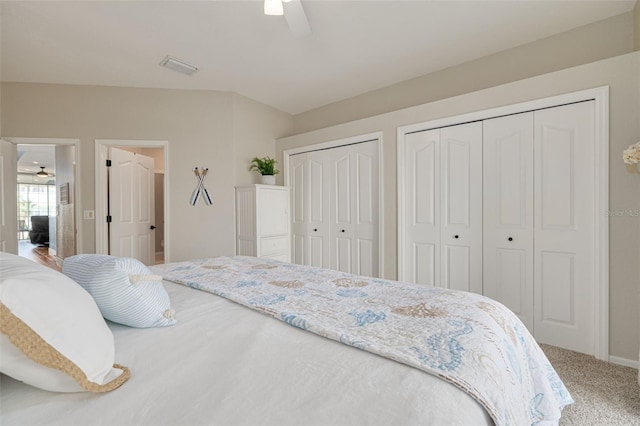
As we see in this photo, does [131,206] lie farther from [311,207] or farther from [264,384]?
[264,384]

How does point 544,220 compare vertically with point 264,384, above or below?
above

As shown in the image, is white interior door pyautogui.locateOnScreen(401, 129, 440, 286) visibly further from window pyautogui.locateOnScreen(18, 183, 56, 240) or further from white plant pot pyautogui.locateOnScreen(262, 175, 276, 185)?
window pyautogui.locateOnScreen(18, 183, 56, 240)

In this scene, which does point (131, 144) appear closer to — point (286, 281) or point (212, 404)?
point (286, 281)

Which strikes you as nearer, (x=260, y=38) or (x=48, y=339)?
(x=48, y=339)

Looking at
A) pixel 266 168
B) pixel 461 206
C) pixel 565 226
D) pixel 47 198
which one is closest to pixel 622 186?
pixel 565 226

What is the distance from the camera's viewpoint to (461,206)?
288 centimetres

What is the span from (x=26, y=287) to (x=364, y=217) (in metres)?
3.17

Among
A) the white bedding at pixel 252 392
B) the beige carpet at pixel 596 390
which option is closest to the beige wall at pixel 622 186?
the beige carpet at pixel 596 390

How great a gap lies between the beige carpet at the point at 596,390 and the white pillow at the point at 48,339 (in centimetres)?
202

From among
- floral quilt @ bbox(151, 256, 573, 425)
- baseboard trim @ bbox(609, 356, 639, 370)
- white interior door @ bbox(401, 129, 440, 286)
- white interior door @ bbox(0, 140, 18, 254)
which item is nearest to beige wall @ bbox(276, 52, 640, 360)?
baseboard trim @ bbox(609, 356, 639, 370)

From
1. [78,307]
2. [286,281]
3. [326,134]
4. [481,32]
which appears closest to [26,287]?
[78,307]

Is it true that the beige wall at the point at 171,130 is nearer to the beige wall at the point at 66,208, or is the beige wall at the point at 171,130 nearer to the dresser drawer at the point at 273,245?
the dresser drawer at the point at 273,245

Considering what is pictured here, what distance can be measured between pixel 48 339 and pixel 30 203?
13.5 meters

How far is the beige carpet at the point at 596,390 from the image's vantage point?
156cm
